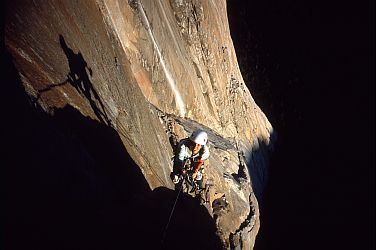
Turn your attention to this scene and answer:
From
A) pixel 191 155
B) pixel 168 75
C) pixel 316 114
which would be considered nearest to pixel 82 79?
pixel 191 155

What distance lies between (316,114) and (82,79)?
57.1 feet

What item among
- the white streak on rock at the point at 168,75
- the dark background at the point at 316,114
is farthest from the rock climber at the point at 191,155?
the dark background at the point at 316,114

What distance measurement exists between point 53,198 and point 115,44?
4749mm

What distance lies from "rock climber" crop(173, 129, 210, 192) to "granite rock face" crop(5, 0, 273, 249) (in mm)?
398

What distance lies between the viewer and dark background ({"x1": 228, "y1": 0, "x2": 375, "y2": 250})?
1622 centimetres

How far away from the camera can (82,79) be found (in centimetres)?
564

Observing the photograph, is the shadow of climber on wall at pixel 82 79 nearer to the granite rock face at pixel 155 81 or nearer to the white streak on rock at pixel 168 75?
the granite rock face at pixel 155 81

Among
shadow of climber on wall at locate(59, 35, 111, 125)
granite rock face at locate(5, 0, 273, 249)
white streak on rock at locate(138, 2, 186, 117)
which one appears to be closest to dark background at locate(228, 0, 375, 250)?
granite rock face at locate(5, 0, 273, 249)

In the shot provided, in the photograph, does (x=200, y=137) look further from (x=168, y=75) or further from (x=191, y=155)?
(x=168, y=75)

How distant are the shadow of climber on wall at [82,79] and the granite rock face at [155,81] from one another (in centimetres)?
2

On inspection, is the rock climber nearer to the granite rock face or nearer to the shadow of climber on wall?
the granite rock face

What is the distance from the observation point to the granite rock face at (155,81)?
4816 millimetres

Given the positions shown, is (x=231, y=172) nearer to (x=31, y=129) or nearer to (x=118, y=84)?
(x=118, y=84)

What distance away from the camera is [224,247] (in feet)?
28.8
